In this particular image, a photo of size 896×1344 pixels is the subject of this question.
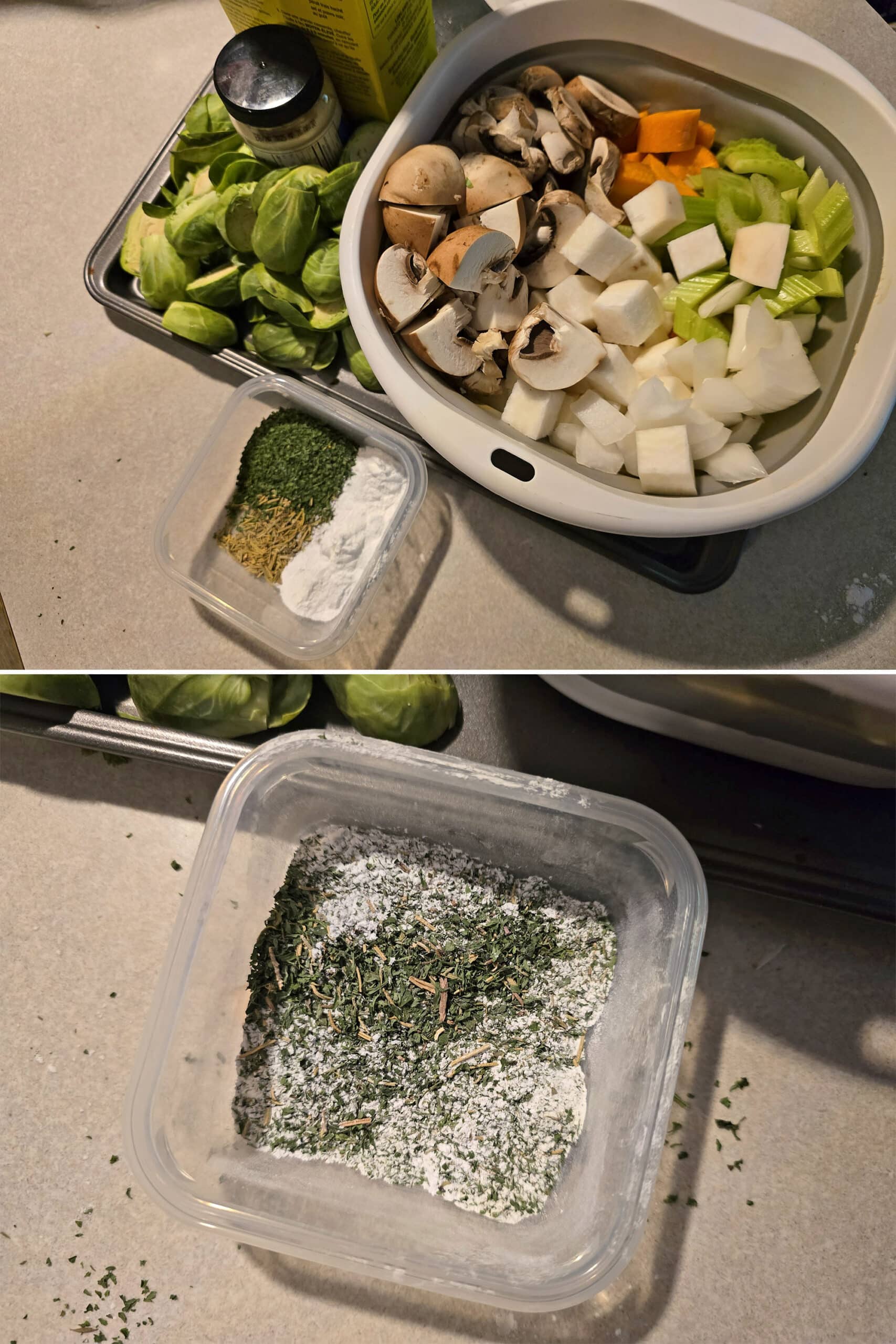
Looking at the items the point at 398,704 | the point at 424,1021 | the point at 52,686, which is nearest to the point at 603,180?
the point at 398,704

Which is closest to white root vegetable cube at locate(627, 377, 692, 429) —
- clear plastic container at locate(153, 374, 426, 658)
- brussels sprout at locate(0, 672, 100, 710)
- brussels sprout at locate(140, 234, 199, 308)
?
clear plastic container at locate(153, 374, 426, 658)

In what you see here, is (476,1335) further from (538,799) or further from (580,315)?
(580,315)

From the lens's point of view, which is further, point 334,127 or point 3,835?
point 3,835

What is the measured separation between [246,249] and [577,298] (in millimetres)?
309

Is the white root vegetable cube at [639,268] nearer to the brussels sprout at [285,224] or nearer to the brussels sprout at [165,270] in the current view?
the brussels sprout at [285,224]

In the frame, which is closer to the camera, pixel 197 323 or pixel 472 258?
pixel 472 258

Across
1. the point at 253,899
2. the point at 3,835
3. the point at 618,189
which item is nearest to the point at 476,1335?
the point at 253,899

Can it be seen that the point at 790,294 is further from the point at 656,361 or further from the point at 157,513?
the point at 157,513

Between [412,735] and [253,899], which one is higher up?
[412,735]

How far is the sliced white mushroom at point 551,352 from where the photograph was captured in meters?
0.64

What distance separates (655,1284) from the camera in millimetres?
738

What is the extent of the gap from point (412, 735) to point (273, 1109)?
1.23 ft

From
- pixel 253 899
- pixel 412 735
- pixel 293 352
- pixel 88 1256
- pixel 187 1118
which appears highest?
pixel 293 352

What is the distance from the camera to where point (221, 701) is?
76 cm
